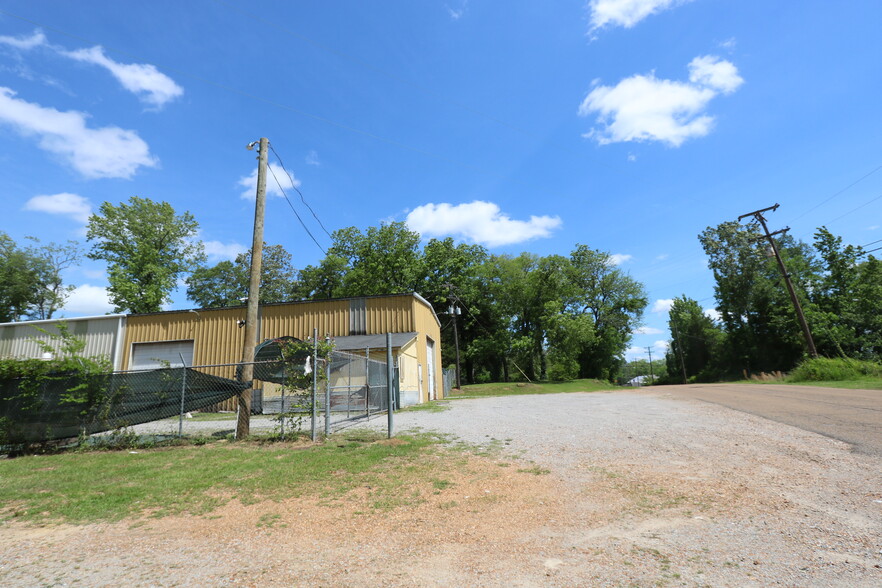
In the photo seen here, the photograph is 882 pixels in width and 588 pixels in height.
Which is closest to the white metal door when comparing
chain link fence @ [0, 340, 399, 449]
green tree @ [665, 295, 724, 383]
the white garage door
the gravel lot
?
the white garage door

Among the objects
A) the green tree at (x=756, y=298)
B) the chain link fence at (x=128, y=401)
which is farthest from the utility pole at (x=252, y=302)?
the green tree at (x=756, y=298)

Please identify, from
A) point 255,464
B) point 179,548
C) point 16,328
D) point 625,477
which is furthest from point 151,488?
point 16,328

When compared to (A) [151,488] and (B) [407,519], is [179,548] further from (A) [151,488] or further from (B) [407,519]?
(A) [151,488]

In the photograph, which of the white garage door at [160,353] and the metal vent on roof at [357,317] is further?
the white garage door at [160,353]

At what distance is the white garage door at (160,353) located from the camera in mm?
21984

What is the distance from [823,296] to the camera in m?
41.0

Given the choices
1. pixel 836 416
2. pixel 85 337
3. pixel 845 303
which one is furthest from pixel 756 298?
pixel 85 337

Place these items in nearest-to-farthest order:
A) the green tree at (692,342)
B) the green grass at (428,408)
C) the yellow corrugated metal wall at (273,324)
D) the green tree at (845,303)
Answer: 1. the green grass at (428,408)
2. the yellow corrugated metal wall at (273,324)
3. the green tree at (845,303)
4. the green tree at (692,342)

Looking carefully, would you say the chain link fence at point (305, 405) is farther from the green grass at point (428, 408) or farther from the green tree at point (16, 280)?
the green tree at point (16, 280)

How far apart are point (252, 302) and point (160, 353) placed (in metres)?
15.9

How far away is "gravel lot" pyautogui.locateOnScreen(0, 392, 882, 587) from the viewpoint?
10.3 ft

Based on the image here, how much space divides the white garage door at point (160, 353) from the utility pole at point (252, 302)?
46.9 ft

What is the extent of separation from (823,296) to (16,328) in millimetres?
61429

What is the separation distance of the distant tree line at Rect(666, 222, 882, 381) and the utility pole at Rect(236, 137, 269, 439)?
99.5 feet
